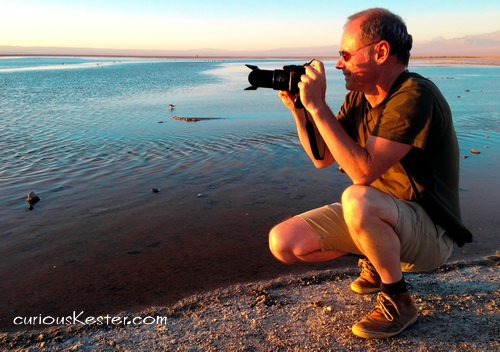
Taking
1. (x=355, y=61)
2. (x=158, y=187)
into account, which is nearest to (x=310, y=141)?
(x=355, y=61)

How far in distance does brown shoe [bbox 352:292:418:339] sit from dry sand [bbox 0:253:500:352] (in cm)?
4

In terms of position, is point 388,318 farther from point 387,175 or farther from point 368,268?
point 387,175

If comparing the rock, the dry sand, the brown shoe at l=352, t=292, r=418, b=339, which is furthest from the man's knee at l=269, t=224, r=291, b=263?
the rock

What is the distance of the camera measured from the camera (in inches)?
97.1

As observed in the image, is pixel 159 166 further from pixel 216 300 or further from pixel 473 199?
pixel 473 199

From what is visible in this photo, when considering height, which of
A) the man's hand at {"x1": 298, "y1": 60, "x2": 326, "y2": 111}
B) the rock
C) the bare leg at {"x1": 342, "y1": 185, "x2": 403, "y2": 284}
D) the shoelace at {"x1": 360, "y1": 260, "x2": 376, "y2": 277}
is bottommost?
the rock

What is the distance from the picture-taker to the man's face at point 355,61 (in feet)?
7.59

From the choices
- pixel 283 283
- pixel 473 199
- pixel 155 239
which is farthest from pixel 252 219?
pixel 473 199

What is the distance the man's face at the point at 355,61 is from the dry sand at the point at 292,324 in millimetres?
1378

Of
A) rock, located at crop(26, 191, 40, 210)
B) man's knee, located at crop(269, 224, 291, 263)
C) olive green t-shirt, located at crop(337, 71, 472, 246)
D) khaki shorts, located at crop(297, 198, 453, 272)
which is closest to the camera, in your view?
olive green t-shirt, located at crop(337, 71, 472, 246)

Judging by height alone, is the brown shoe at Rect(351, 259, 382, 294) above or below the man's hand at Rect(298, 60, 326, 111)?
below

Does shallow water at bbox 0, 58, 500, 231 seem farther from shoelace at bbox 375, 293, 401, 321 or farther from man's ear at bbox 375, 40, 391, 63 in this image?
man's ear at bbox 375, 40, 391, 63

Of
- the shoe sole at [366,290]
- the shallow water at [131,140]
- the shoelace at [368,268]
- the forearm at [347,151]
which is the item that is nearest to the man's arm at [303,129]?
the forearm at [347,151]

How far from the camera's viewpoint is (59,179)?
543 centimetres
